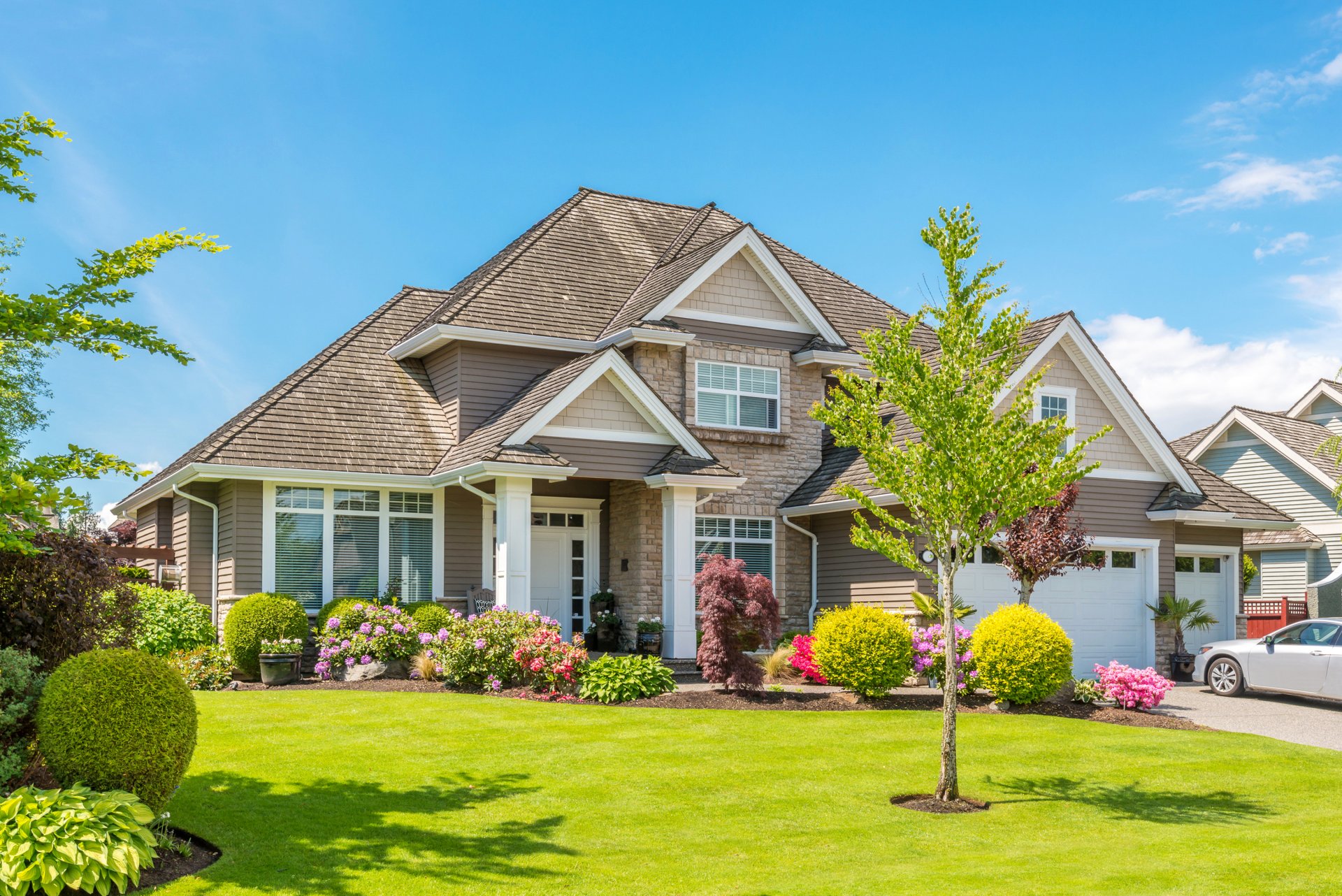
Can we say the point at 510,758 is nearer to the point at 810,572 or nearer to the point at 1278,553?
the point at 810,572

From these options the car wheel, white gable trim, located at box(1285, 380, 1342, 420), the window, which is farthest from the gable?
white gable trim, located at box(1285, 380, 1342, 420)

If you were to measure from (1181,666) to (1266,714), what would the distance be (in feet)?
17.0

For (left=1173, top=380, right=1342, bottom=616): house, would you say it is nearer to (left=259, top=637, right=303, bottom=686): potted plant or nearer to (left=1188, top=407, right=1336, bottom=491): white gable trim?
(left=1188, top=407, right=1336, bottom=491): white gable trim

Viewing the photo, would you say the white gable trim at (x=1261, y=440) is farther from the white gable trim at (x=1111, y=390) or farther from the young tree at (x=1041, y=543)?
the young tree at (x=1041, y=543)

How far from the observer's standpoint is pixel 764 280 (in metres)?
23.2

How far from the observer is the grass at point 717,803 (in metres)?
8.40

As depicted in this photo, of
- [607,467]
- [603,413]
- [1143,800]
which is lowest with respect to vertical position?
[1143,800]

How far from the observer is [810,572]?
915 inches

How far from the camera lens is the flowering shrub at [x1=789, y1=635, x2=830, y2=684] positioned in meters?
18.2

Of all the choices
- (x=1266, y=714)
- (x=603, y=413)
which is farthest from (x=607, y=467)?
(x=1266, y=714)

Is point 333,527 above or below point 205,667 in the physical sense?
above

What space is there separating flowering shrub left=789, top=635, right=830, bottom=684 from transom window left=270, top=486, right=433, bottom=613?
6.58 meters

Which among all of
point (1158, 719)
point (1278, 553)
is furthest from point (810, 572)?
point (1278, 553)

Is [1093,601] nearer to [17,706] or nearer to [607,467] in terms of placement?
[607,467]
